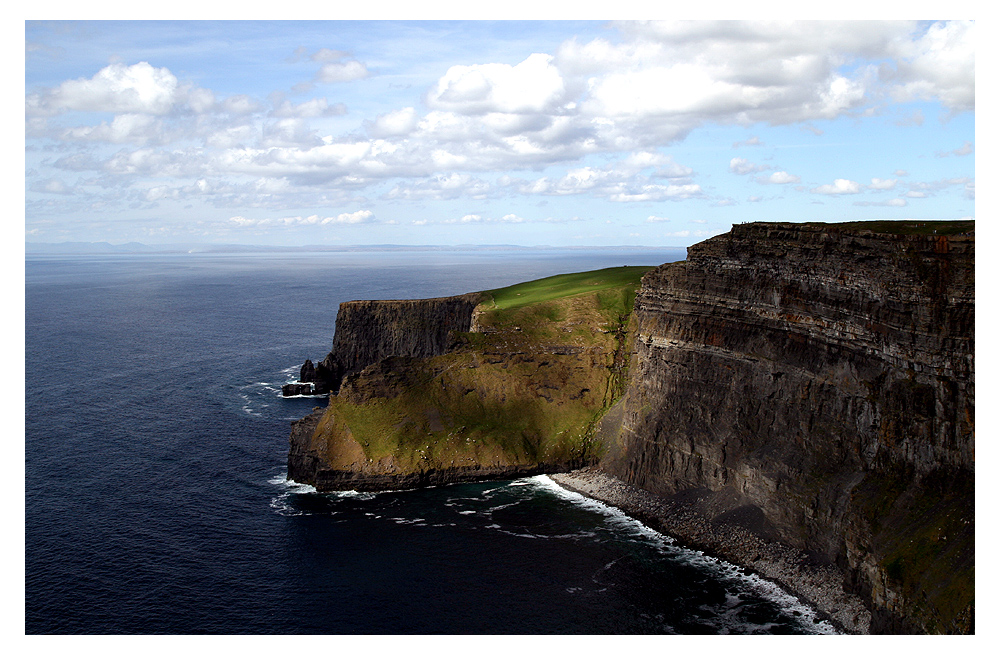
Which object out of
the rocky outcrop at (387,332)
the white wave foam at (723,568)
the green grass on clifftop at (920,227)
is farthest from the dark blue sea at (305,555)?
the rocky outcrop at (387,332)

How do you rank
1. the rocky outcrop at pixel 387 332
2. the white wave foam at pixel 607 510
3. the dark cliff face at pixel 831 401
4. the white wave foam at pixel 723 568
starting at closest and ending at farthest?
1. the dark cliff face at pixel 831 401
2. the white wave foam at pixel 723 568
3. the white wave foam at pixel 607 510
4. the rocky outcrop at pixel 387 332

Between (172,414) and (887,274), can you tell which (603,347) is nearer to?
(887,274)

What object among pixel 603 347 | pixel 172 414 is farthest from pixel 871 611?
pixel 172 414

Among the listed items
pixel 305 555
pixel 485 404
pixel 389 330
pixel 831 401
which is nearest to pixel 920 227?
pixel 831 401

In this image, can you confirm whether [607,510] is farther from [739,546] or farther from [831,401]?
[831,401]

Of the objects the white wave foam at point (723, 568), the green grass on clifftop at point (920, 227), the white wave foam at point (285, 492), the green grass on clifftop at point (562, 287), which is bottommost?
the white wave foam at point (723, 568)

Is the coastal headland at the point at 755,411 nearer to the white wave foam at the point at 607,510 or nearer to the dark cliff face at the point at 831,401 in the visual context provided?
the dark cliff face at the point at 831,401
